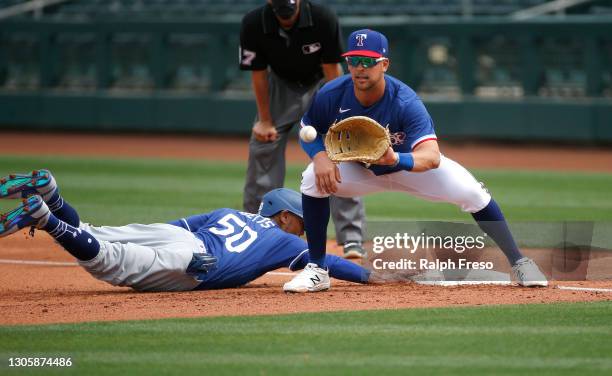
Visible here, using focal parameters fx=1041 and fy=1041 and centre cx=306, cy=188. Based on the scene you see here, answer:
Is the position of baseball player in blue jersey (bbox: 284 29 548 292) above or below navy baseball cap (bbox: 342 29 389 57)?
below

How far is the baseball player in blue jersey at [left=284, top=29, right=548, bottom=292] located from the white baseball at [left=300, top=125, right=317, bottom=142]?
0.48 feet

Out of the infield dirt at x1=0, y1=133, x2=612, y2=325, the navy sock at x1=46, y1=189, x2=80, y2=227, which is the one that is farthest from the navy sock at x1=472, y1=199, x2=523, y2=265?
the navy sock at x1=46, y1=189, x2=80, y2=227

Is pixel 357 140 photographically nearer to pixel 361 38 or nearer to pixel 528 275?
pixel 361 38

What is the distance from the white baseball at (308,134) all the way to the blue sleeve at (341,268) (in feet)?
2.39

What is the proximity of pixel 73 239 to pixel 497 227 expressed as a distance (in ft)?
7.52

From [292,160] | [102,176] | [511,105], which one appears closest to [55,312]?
[102,176]

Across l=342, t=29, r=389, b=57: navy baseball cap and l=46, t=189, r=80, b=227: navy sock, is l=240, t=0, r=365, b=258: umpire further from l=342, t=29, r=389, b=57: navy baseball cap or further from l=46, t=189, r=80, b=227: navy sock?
l=46, t=189, r=80, b=227: navy sock

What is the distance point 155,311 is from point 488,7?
1394 centimetres

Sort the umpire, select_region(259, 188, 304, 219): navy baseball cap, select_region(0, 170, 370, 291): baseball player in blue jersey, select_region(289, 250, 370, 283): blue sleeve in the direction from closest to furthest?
select_region(0, 170, 370, 291): baseball player in blue jersey
select_region(289, 250, 370, 283): blue sleeve
select_region(259, 188, 304, 219): navy baseball cap
the umpire

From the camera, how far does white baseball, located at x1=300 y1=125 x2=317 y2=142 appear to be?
5391 mm

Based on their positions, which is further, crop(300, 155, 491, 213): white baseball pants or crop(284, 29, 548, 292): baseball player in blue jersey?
crop(300, 155, 491, 213): white baseball pants

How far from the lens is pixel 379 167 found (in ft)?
18.5

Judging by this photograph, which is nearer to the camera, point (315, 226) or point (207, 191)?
point (315, 226)

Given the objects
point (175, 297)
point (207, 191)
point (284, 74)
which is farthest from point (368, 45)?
point (207, 191)
